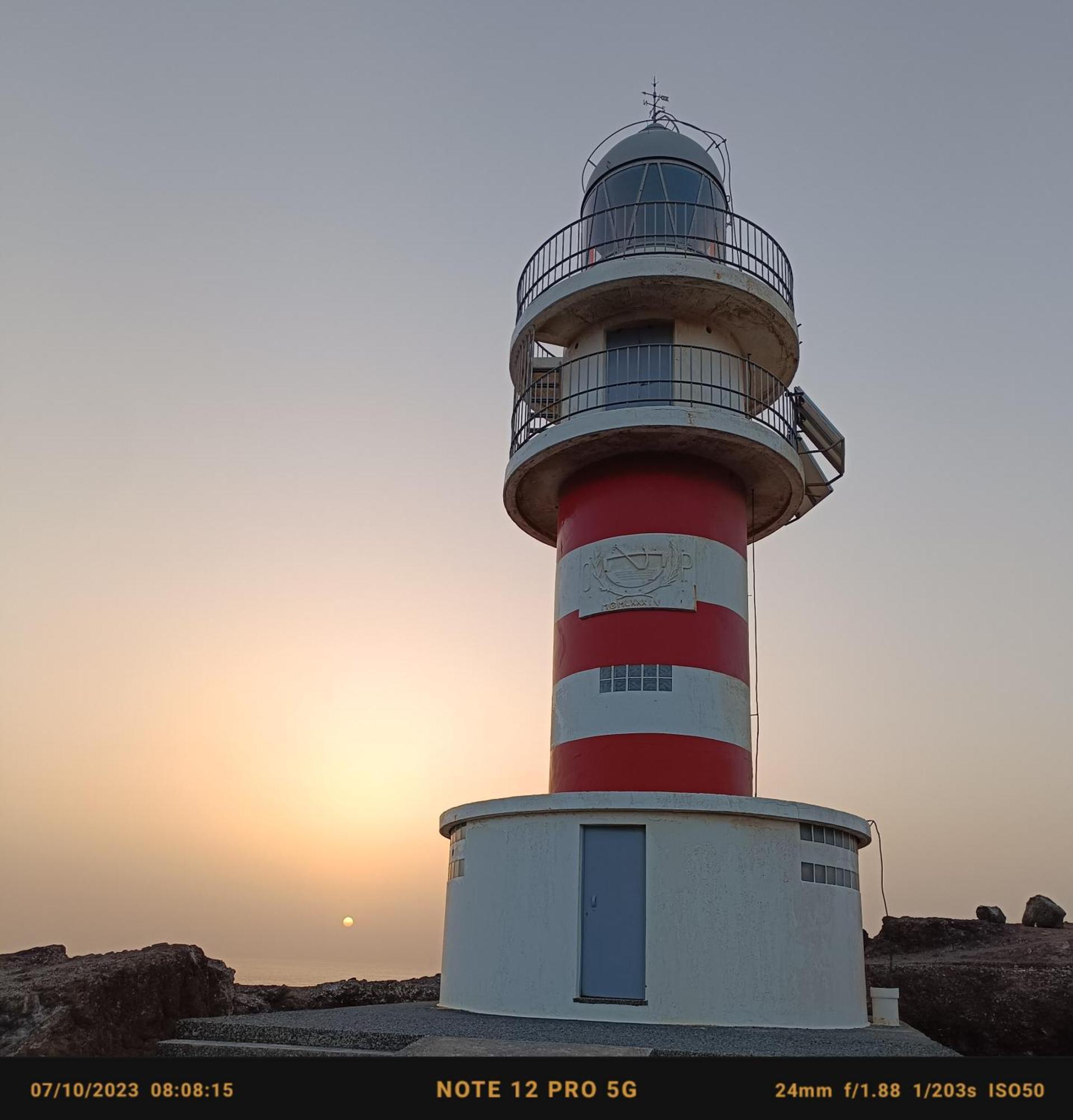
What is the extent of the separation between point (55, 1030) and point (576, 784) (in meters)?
7.68

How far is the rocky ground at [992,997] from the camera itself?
18.7m

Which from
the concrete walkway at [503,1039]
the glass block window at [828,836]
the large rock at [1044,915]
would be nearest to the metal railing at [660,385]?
the glass block window at [828,836]

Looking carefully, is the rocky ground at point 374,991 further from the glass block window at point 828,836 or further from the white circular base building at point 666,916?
the glass block window at point 828,836

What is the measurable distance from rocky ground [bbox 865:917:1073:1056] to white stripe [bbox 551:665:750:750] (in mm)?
6927

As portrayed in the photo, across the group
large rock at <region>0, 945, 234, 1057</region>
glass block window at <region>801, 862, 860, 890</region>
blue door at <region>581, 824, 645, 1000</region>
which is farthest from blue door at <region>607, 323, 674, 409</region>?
large rock at <region>0, 945, 234, 1057</region>

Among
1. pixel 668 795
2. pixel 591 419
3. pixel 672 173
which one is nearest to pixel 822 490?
pixel 591 419

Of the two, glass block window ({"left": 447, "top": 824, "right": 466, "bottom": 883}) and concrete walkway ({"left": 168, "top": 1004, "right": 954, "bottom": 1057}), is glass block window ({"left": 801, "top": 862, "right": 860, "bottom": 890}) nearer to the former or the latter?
concrete walkway ({"left": 168, "top": 1004, "right": 954, "bottom": 1057})

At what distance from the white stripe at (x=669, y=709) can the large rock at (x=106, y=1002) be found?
635 cm

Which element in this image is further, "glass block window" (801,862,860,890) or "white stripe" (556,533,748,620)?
"white stripe" (556,533,748,620)

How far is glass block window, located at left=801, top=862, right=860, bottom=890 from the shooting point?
14.2 meters

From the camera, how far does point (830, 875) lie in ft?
47.7

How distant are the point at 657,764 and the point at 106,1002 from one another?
7953 mm

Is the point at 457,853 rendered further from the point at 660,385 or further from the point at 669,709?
the point at 660,385

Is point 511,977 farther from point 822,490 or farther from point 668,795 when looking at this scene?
point 822,490
